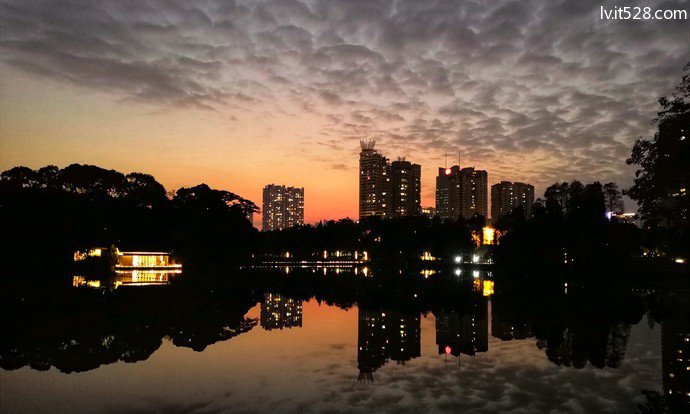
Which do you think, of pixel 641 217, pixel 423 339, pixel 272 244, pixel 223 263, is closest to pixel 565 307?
pixel 641 217

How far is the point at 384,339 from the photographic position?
20859mm

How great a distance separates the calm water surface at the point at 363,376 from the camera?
1219cm

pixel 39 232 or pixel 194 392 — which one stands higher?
pixel 39 232

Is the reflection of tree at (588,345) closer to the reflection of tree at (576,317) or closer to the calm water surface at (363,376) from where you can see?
the reflection of tree at (576,317)

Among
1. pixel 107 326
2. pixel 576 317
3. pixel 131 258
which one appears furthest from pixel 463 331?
pixel 131 258

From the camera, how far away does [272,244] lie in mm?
126000

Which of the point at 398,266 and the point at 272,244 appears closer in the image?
the point at 398,266

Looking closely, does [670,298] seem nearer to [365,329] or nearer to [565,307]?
[565,307]

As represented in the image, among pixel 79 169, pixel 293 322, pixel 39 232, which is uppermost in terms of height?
pixel 79 169

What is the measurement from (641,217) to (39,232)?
49.4m

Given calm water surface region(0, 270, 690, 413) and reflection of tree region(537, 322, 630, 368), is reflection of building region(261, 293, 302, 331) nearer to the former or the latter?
calm water surface region(0, 270, 690, 413)

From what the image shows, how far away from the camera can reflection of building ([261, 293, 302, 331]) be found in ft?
81.6

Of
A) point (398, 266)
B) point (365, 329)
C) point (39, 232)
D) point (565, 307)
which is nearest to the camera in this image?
point (365, 329)

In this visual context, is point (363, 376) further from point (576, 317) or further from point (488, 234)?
point (488, 234)
